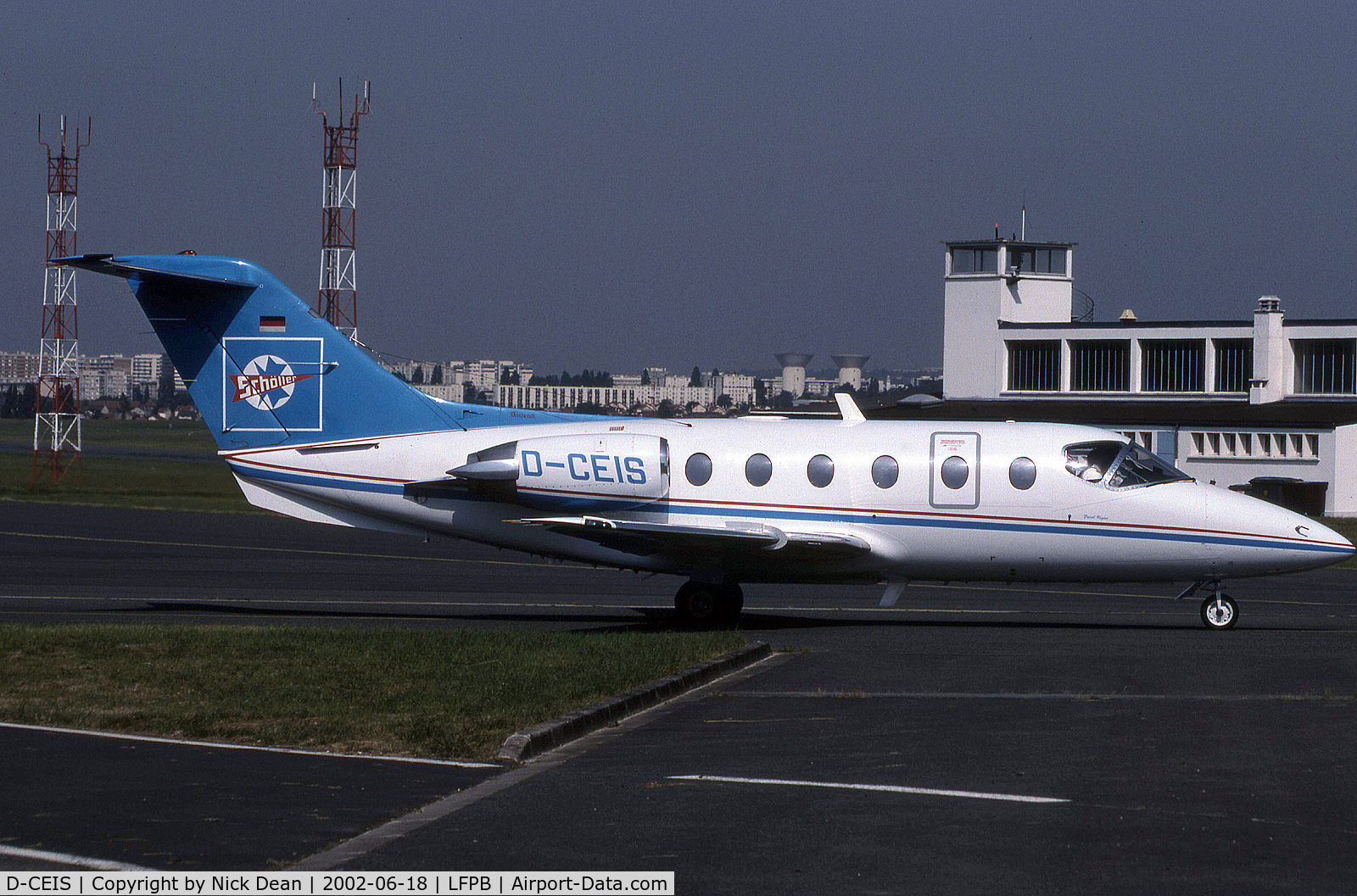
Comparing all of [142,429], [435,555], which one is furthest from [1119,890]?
[142,429]

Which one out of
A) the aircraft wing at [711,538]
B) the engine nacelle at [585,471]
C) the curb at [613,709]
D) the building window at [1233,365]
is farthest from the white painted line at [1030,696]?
the building window at [1233,365]

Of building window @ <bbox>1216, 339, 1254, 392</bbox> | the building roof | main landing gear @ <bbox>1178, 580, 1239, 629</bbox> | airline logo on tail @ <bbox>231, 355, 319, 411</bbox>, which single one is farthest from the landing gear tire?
building window @ <bbox>1216, 339, 1254, 392</bbox>

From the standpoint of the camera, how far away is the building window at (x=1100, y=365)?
6669cm

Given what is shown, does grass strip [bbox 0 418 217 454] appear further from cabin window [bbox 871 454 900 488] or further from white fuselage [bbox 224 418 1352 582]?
cabin window [bbox 871 454 900 488]

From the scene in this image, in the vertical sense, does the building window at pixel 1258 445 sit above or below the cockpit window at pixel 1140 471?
above

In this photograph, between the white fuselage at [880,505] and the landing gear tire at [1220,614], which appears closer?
the white fuselage at [880,505]

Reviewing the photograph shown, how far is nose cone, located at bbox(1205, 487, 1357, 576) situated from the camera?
63.2 feet

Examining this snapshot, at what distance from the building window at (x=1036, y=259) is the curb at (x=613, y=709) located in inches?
2234

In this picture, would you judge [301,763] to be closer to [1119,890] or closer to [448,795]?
[448,795]

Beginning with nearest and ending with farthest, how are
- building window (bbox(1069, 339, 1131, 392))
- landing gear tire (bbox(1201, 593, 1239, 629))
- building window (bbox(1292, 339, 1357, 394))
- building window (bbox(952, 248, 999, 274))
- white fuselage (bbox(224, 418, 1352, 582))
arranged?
white fuselage (bbox(224, 418, 1352, 582)) → landing gear tire (bbox(1201, 593, 1239, 629)) → building window (bbox(1292, 339, 1357, 394)) → building window (bbox(1069, 339, 1131, 392)) → building window (bbox(952, 248, 999, 274))

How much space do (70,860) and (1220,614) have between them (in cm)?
1562

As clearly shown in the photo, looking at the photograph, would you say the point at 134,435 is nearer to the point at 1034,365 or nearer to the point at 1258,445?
the point at 1034,365

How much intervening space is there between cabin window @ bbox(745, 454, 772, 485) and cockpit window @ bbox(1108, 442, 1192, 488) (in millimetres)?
4373
